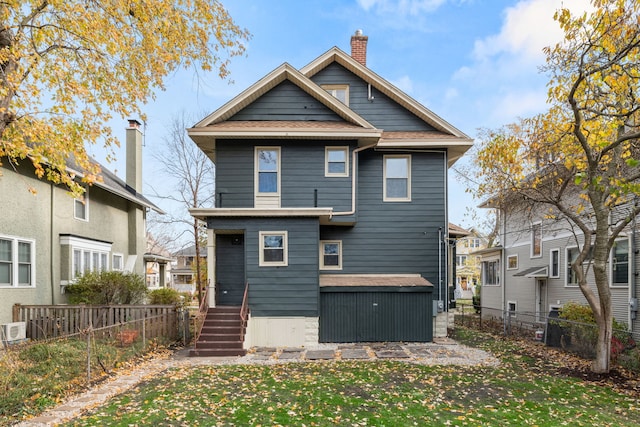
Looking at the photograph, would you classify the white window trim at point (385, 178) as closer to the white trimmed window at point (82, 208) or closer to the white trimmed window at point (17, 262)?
the white trimmed window at point (82, 208)

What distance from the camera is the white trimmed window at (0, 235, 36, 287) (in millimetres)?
11992

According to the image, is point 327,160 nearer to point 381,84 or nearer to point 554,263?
point 381,84

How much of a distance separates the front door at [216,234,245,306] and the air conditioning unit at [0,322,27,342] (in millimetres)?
5777

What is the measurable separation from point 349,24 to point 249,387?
50.6 ft

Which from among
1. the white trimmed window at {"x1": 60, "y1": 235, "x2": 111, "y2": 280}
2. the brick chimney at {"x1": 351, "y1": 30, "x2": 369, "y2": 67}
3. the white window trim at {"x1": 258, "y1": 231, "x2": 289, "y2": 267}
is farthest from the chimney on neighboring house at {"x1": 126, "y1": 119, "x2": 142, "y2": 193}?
the brick chimney at {"x1": 351, "y1": 30, "x2": 369, "y2": 67}

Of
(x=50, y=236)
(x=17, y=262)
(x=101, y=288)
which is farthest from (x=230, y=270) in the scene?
(x=17, y=262)

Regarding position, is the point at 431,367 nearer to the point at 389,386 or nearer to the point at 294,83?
the point at 389,386

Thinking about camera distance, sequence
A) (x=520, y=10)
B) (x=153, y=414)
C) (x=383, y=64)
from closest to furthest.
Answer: (x=153, y=414)
(x=520, y=10)
(x=383, y=64)

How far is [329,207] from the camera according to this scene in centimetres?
1395

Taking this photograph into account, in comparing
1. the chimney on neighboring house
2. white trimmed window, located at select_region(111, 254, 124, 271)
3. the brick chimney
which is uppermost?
the brick chimney

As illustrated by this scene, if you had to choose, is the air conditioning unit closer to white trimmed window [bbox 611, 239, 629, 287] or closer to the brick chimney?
the brick chimney

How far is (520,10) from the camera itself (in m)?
12.6

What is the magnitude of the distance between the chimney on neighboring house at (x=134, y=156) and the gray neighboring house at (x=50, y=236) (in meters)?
1.60

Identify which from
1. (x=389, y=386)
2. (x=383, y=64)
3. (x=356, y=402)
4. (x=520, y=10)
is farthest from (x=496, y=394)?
(x=383, y=64)
